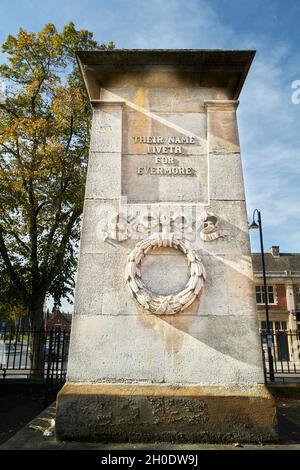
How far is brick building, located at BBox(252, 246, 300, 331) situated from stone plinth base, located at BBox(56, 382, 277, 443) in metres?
32.0

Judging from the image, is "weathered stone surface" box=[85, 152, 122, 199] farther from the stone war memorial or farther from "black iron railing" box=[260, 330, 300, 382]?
"black iron railing" box=[260, 330, 300, 382]

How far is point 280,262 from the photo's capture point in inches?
1614

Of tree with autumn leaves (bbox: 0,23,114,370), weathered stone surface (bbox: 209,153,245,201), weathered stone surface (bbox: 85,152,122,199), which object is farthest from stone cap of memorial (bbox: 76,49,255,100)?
tree with autumn leaves (bbox: 0,23,114,370)

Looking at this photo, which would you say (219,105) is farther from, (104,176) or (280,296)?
(280,296)

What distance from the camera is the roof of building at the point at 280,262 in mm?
39369

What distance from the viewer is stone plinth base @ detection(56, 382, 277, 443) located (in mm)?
4102

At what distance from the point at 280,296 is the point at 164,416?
3570cm

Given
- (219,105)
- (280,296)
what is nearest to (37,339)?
(219,105)

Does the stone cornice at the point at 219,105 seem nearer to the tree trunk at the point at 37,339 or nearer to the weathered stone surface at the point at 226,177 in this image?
the weathered stone surface at the point at 226,177

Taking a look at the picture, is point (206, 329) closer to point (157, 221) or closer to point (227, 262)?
point (227, 262)

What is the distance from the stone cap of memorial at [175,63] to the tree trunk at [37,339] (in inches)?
383
